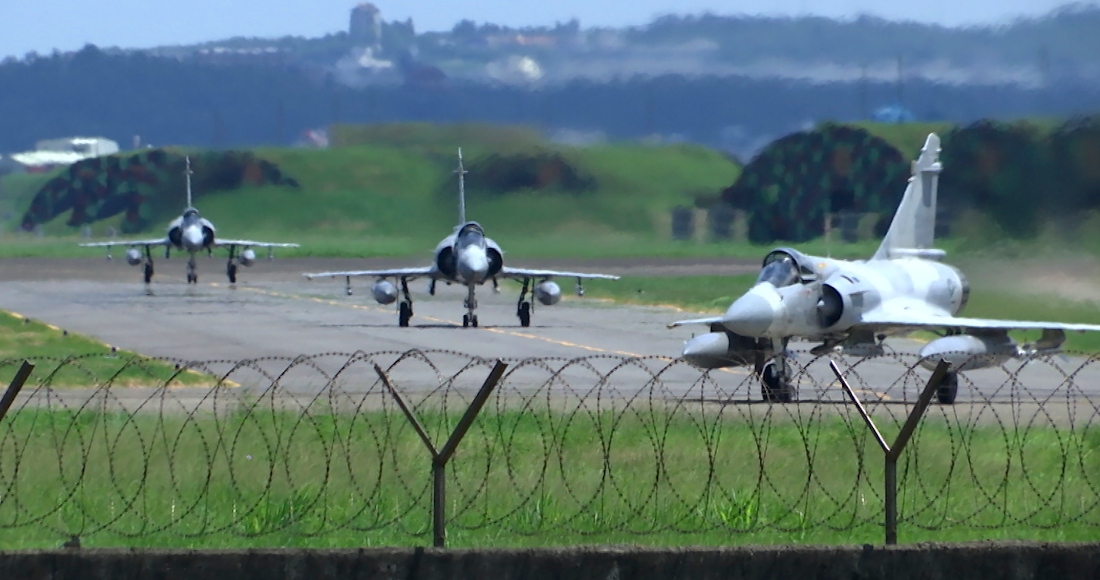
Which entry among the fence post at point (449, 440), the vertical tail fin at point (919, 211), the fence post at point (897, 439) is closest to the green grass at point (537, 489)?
the fence post at point (897, 439)

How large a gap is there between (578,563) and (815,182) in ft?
122

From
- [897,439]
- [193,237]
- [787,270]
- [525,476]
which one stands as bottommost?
[525,476]

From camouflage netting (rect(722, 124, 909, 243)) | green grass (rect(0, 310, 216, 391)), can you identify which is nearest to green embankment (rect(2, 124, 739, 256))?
camouflage netting (rect(722, 124, 909, 243))

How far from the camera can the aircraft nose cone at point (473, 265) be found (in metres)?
34.0

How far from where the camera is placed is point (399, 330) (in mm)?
34031

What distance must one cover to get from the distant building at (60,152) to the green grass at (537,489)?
62675mm

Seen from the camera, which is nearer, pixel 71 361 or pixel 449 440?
pixel 449 440

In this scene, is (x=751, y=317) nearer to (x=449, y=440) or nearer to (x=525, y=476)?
(x=525, y=476)

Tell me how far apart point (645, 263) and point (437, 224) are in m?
17.5

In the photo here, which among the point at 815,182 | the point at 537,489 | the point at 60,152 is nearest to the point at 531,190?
the point at 815,182

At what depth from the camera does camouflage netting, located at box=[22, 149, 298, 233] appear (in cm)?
5916

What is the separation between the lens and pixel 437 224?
4394 cm

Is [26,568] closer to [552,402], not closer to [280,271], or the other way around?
[552,402]

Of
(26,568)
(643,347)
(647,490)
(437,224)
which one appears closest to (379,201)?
(437,224)
